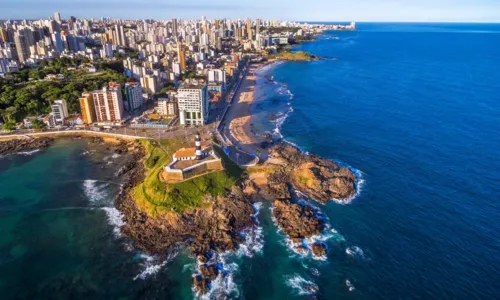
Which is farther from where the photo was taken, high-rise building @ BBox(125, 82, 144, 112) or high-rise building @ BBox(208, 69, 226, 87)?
high-rise building @ BBox(208, 69, 226, 87)

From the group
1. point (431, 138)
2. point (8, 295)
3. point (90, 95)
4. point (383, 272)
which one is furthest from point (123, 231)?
point (431, 138)

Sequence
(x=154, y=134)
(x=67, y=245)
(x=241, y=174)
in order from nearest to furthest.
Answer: (x=67, y=245) → (x=241, y=174) → (x=154, y=134)

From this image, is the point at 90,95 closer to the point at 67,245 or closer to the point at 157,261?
the point at 67,245

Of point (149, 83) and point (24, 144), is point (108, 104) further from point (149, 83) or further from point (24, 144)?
point (149, 83)

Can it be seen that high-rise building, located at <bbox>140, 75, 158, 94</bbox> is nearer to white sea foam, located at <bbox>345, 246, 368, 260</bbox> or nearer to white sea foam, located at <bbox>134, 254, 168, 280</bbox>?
white sea foam, located at <bbox>134, 254, 168, 280</bbox>

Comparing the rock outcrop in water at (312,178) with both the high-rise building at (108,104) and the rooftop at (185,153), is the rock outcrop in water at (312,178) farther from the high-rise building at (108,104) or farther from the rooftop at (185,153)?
the high-rise building at (108,104)

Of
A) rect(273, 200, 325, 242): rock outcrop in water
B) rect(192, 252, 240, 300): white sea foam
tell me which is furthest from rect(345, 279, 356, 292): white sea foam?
rect(192, 252, 240, 300): white sea foam
